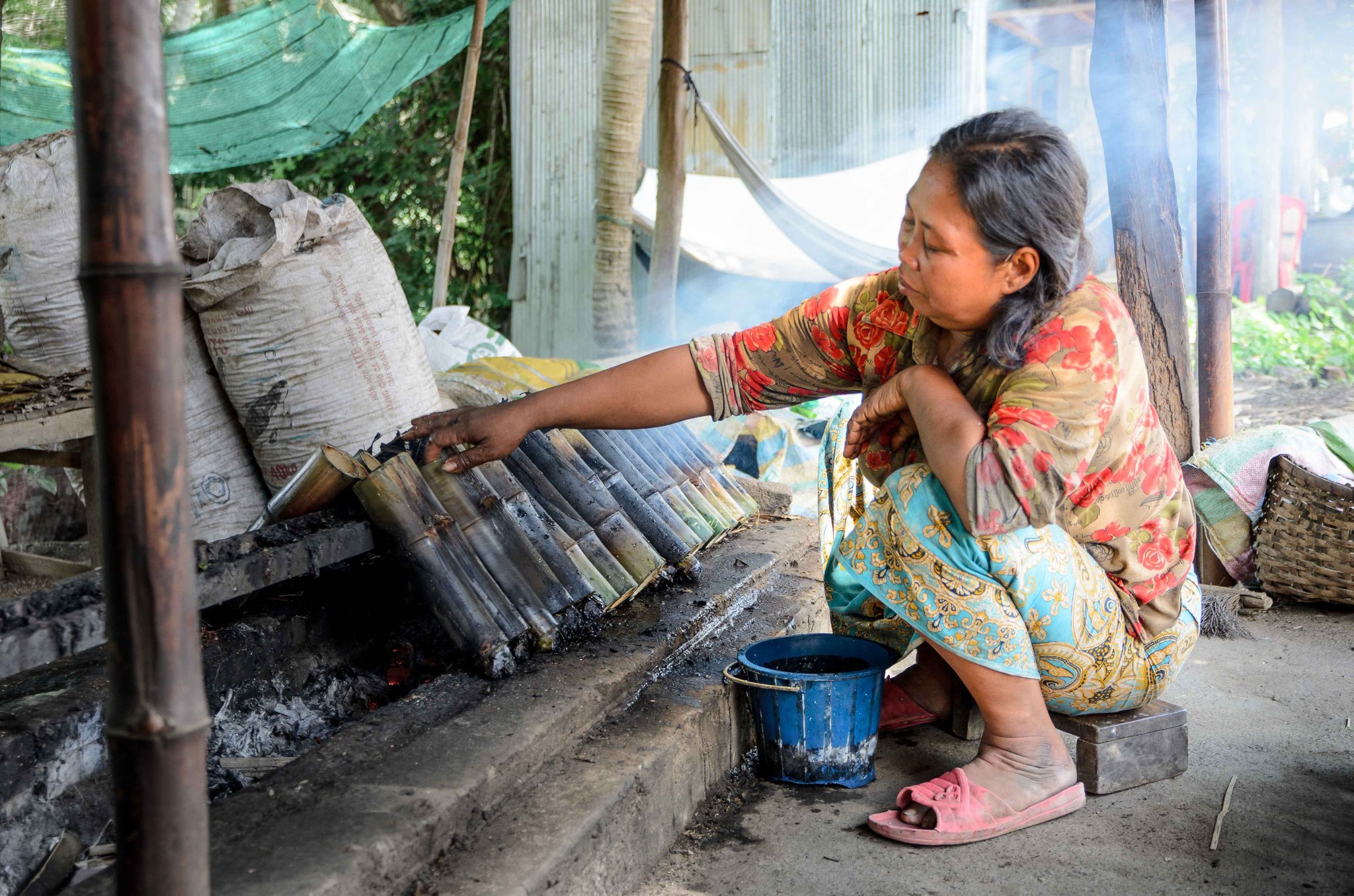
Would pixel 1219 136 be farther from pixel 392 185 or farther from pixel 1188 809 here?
pixel 392 185

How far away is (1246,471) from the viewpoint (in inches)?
144

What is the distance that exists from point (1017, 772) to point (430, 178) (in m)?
8.61

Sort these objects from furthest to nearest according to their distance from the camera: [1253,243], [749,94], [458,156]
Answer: [1253,243] < [749,94] < [458,156]

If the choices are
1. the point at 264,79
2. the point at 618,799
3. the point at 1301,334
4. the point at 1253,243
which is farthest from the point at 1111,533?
the point at 1253,243

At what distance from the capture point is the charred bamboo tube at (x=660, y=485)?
9.54 ft

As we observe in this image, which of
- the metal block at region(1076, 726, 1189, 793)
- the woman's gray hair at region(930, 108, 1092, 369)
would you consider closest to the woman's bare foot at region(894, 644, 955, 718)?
the metal block at region(1076, 726, 1189, 793)

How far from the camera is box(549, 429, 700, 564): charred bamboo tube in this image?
271cm

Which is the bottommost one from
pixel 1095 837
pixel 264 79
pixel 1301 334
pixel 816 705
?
pixel 1095 837

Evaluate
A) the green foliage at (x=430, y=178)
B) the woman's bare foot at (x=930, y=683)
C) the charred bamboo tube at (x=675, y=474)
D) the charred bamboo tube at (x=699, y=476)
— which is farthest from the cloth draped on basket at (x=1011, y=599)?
the green foliage at (x=430, y=178)

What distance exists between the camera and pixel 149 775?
1.03 m

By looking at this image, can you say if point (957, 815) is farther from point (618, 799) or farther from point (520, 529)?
point (520, 529)

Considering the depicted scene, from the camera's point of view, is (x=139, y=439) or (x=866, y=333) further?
(x=866, y=333)

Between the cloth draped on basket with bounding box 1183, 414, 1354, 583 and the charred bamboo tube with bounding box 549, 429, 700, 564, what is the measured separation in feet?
6.78

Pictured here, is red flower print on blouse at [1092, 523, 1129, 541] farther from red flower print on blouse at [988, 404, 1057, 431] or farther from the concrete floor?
the concrete floor
